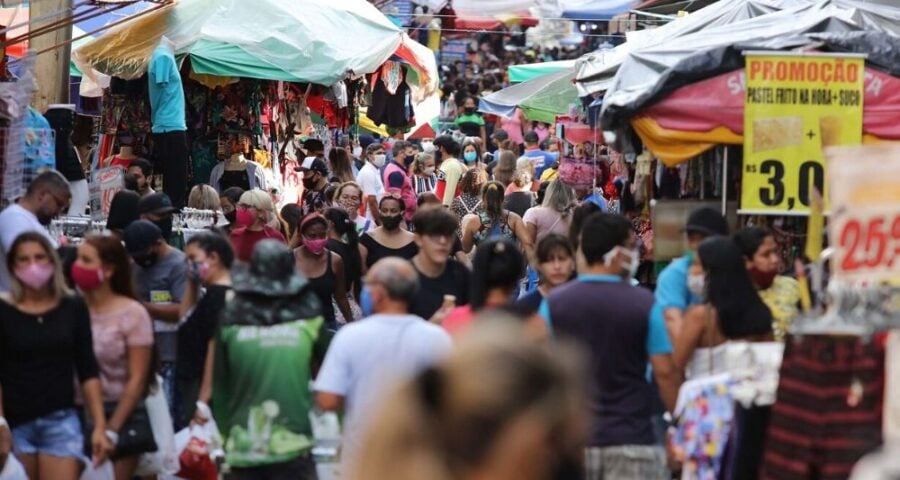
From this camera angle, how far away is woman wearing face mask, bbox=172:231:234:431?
27.8 feet

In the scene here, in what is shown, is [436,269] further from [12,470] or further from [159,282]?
[12,470]

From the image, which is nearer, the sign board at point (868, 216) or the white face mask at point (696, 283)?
the sign board at point (868, 216)

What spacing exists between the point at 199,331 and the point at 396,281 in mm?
1743

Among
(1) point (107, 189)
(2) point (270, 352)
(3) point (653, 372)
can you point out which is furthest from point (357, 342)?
(1) point (107, 189)

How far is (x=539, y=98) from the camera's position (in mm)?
21953

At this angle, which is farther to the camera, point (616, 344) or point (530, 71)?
point (530, 71)

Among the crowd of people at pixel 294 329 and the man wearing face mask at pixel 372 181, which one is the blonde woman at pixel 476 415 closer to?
the crowd of people at pixel 294 329

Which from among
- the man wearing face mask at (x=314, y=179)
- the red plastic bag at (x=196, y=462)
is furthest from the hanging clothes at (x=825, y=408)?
the man wearing face mask at (x=314, y=179)

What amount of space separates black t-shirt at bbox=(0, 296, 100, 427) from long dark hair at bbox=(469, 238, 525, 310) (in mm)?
1846

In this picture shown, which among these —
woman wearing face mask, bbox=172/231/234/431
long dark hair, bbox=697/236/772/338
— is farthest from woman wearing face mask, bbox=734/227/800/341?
woman wearing face mask, bbox=172/231/234/431

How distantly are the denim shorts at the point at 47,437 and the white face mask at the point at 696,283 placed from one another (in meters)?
3.06

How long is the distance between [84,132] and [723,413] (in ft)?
43.5

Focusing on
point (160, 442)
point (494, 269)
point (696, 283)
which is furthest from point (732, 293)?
point (160, 442)

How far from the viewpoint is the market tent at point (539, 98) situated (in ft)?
70.8
